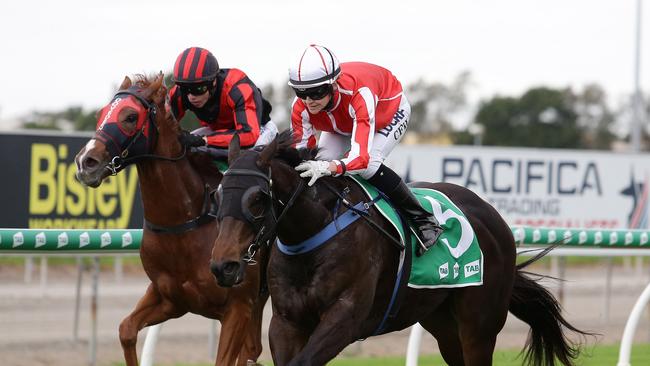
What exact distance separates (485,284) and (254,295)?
114 cm

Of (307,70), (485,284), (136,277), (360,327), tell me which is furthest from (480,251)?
(136,277)

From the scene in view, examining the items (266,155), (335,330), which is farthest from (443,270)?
(266,155)

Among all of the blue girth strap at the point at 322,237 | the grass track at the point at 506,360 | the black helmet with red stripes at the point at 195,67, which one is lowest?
the grass track at the point at 506,360

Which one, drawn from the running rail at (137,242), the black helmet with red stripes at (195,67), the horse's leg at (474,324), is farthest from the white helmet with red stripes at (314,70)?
the running rail at (137,242)

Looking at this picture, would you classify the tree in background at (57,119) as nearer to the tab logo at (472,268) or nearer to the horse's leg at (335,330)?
the tab logo at (472,268)

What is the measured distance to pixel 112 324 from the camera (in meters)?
11.0

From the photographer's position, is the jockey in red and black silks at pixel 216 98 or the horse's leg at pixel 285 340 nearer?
the horse's leg at pixel 285 340

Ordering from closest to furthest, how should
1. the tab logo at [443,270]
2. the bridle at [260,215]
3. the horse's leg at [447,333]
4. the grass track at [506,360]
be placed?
the bridle at [260,215], the tab logo at [443,270], the horse's leg at [447,333], the grass track at [506,360]

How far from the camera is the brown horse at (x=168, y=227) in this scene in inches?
193

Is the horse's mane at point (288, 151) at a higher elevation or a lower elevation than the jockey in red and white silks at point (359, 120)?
lower

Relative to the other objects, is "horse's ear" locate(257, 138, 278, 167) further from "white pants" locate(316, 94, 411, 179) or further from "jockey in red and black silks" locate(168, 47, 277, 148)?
"jockey in red and black silks" locate(168, 47, 277, 148)

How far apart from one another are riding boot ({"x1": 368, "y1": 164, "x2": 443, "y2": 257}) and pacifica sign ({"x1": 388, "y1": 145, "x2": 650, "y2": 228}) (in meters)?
6.24

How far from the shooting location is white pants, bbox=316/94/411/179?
15.2 feet

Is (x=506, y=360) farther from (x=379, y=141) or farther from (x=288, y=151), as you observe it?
(x=288, y=151)
